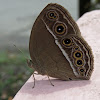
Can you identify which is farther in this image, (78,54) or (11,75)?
(11,75)

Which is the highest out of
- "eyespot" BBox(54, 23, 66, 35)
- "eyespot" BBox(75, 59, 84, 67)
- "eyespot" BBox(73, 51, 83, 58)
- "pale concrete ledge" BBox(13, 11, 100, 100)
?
"eyespot" BBox(54, 23, 66, 35)

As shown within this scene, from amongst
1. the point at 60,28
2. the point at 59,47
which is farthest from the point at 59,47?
the point at 60,28

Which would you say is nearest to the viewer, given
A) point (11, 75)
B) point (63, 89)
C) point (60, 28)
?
point (63, 89)

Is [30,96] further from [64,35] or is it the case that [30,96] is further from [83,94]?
[64,35]

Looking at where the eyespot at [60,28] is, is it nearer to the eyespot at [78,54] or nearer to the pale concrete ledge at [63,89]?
the eyespot at [78,54]

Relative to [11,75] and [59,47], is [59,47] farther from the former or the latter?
[11,75]

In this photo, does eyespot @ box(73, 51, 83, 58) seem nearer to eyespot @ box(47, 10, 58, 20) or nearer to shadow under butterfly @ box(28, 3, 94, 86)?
shadow under butterfly @ box(28, 3, 94, 86)

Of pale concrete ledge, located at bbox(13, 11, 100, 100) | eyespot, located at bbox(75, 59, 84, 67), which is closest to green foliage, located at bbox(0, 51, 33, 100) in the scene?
pale concrete ledge, located at bbox(13, 11, 100, 100)
